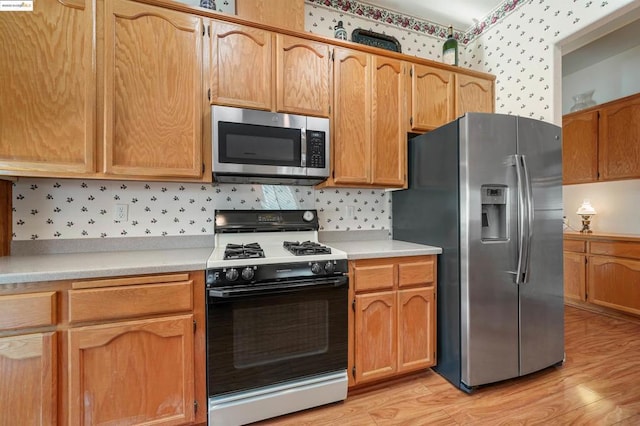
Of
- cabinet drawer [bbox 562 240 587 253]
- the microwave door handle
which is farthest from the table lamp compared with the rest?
the microwave door handle

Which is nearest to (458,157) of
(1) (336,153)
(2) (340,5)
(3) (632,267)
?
(1) (336,153)

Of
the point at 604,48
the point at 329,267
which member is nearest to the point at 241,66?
the point at 329,267

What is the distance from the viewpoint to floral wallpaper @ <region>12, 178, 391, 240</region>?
166 centimetres

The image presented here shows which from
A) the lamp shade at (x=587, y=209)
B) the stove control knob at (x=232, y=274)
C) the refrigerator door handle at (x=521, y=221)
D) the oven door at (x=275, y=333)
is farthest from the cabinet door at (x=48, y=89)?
the lamp shade at (x=587, y=209)

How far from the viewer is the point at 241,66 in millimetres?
1743

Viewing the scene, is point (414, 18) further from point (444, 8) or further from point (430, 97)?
point (430, 97)

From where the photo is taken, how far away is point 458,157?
5.75 ft

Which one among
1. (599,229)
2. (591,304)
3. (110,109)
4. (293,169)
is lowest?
(591,304)

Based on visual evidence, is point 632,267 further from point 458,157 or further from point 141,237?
point 141,237

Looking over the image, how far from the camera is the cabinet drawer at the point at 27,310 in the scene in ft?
3.72

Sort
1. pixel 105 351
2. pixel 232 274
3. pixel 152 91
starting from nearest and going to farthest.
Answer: pixel 105 351
pixel 232 274
pixel 152 91

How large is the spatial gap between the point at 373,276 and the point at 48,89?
6.78ft

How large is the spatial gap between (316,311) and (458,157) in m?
1.30

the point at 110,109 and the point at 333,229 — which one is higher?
the point at 110,109
